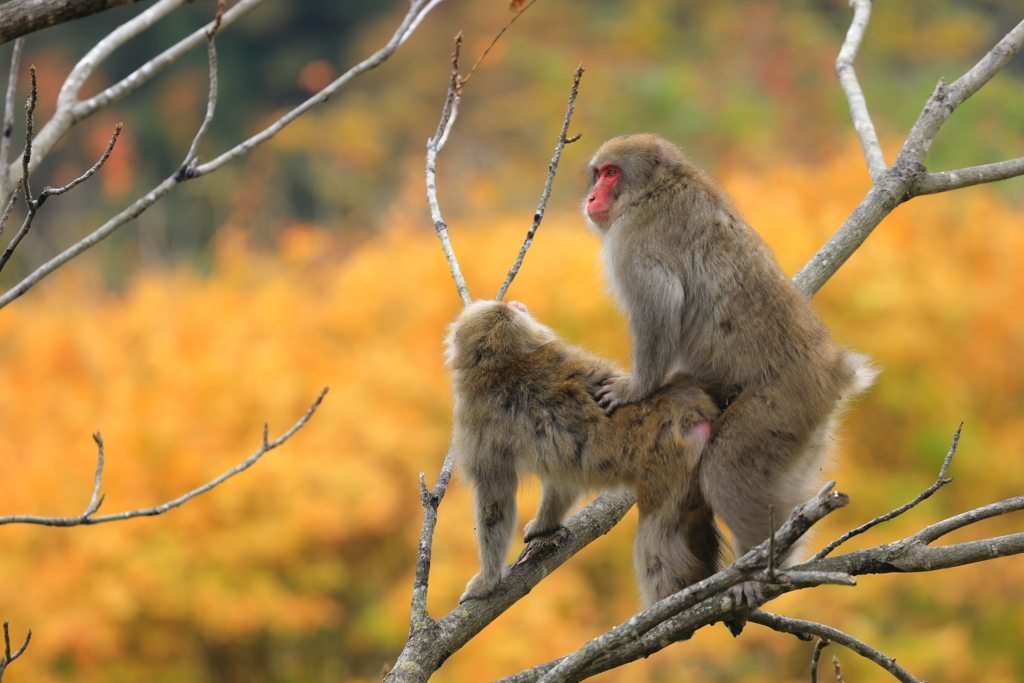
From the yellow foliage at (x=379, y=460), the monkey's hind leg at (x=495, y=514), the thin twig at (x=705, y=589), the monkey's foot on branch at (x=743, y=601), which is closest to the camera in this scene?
the thin twig at (x=705, y=589)

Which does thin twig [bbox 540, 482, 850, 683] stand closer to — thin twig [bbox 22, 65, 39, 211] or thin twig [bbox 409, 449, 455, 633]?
thin twig [bbox 409, 449, 455, 633]

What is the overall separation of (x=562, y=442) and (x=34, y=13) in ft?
8.07

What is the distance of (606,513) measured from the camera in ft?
14.1

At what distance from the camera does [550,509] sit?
14.3 feet

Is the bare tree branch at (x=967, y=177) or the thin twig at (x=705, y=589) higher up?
the bare tree branch at (x=967, y=177)

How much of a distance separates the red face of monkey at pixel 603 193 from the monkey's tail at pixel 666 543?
5.23 ft

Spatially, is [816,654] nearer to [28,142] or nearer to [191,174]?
[191,174]

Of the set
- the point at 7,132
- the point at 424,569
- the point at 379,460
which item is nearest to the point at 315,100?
the point at 7,132

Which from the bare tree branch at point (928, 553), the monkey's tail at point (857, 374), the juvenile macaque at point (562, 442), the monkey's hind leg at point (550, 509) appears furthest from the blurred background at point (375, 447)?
the bare tree branch at point (928, 553)

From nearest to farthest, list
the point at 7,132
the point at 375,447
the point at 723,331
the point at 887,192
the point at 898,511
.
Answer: the point at 898,511
the point at 7,132
the point at 723,331
the point at 887,192
the point at 375,447

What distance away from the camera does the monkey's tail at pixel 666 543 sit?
12.4 ft

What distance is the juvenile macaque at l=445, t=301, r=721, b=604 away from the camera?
3.80 meters

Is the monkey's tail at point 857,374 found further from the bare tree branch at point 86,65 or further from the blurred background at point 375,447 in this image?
the bare tree branch at point 86,65

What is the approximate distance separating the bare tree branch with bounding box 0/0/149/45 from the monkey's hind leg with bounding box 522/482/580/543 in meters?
2.66
